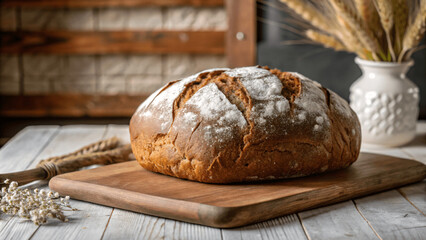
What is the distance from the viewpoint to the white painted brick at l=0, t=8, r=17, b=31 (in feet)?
11.5

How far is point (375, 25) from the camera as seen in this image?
1537 millimetres

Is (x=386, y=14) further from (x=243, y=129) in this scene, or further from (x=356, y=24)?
(x=243, y=129)

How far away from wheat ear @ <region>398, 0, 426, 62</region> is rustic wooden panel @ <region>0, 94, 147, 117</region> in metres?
2.33

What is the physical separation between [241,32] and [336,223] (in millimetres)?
2316

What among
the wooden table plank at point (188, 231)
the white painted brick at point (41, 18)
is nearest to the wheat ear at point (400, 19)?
the wooden table plank at point (188, 231)

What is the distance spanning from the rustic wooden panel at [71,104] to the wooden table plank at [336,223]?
271 centimetres

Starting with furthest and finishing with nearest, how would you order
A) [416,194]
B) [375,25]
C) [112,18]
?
[112,18] → [375,25] → [416,194]

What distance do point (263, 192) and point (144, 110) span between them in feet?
1.17

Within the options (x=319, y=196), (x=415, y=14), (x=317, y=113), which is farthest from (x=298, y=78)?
(x=415, y=14)

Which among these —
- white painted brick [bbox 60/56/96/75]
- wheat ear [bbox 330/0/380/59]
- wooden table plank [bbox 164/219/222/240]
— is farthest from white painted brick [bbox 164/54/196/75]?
wooden table plank [bbox 164/219/222/240]

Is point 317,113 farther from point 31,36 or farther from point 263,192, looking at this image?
point 31,36

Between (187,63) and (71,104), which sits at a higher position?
(187,63)

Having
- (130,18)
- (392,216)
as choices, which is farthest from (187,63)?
(392,216)

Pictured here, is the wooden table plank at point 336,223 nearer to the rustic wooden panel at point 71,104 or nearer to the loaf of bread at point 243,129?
the loaf of bread at point 243,129
